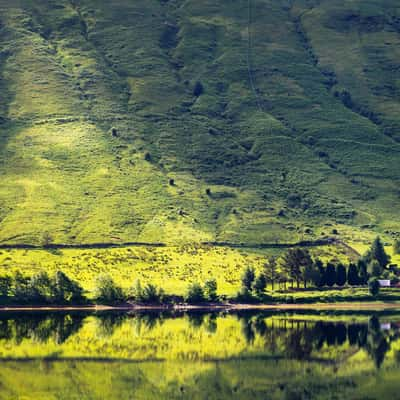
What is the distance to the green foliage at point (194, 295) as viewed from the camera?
198 metres

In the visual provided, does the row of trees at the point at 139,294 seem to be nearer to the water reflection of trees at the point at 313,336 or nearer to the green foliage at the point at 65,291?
the green foliage at the point at 65,291

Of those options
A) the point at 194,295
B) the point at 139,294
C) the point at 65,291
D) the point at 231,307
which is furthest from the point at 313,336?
the point at 65,291

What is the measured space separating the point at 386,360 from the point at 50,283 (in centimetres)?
9673

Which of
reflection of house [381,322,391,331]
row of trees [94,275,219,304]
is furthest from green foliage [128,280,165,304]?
reflection of house [381,322,391,331]

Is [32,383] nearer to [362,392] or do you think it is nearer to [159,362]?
[159,362]

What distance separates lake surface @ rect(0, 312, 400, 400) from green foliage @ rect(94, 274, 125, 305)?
2510 centimetres

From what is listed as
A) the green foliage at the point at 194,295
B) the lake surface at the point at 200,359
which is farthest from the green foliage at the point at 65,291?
the lake surface at the point at 200,359

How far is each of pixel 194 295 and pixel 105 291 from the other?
66.1 feet

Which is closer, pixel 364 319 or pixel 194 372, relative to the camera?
pixel 194 372

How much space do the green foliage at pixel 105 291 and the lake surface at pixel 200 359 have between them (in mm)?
25100

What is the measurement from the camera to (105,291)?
194250mm

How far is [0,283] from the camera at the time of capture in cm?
19750

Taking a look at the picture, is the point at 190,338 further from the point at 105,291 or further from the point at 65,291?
the point at 65,291

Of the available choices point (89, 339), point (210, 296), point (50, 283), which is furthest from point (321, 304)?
point (89, 339)
